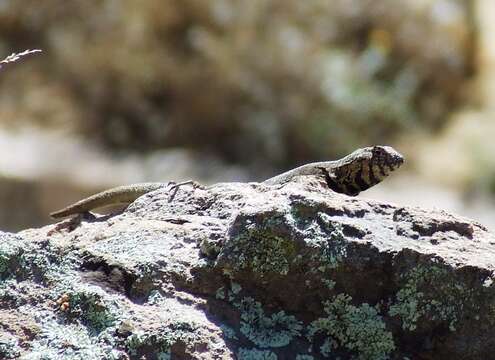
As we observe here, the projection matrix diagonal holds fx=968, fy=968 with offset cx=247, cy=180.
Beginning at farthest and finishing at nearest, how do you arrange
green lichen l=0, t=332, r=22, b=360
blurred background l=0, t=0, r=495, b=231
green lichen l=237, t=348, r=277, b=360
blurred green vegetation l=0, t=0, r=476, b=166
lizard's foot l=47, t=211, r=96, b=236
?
1. blurred green vegetation l=0, t=0, r=476, b=166
2. blurred background l=0, t=0, r=495, b=231
3. lizard's foot l=47, t=211, r=96, b=236
4. green lichen l=237, t=348, r=277, b=360
5. green lichen l=0, t=332, r=22, b=360

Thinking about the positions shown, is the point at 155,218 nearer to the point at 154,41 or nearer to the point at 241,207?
the point at 241,207

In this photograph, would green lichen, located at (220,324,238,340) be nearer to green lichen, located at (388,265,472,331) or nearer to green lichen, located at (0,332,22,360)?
green lichen, located at (388,265,472,331)

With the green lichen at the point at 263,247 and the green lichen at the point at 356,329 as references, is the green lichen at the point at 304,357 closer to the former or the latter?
the green lichen at the point at 356,329

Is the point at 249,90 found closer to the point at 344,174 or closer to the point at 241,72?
the point at 241,72

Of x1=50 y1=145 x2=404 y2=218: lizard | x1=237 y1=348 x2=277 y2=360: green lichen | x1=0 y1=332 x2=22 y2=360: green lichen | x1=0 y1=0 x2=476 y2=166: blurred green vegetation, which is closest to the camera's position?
x1=0 y1=332 x2=22 y2=360: green lichen

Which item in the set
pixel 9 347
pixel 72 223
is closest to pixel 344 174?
pixel 72 223

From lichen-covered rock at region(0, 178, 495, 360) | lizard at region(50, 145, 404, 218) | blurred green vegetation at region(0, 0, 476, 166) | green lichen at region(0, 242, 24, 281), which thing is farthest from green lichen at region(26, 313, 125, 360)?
blurred green vegetation at region(0, 0, 476, 166)

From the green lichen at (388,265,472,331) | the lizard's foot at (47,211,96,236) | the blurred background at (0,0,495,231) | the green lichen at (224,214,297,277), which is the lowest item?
the green lichen at (388,265,472,331)
